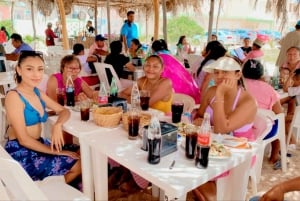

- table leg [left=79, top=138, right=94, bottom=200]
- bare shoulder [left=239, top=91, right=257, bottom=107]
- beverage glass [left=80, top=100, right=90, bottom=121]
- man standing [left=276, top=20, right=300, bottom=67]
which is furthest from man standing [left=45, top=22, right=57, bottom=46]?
bare shoulder [left=239, top=91, right=257, bottom=107]

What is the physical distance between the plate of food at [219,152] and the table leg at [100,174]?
705mm

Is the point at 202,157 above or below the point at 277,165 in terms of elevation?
above

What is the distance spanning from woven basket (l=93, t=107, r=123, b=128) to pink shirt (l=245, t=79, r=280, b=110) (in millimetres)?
1399

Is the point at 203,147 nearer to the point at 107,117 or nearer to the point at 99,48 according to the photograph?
the point at 107,117

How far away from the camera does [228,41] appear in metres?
12.8

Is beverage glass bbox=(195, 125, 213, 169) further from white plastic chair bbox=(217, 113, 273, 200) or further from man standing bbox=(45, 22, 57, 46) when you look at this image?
man standing bbox=(45, 22, 57, 46)

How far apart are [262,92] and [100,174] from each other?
5.66 feet

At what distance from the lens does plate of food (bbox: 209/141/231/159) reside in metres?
1.50

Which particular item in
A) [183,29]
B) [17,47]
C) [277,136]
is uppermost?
[183,29]

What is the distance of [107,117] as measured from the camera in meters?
1.90

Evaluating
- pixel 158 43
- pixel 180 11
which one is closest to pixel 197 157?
pixel 158 43

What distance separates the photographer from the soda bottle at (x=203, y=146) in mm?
1361

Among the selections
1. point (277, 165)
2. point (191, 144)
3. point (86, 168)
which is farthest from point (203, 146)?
point (277, 165)

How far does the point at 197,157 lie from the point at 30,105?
118cm
